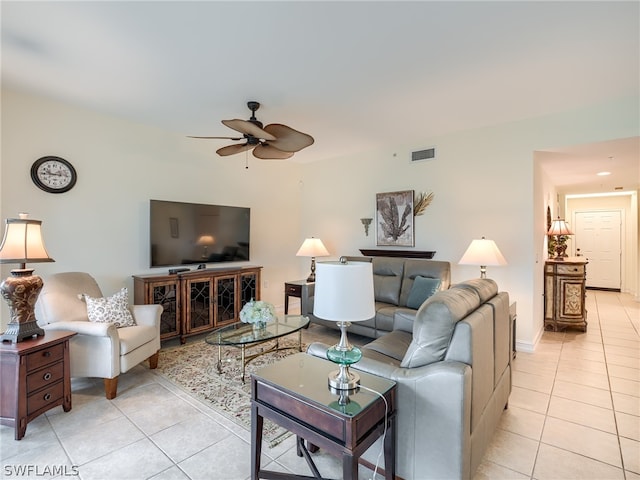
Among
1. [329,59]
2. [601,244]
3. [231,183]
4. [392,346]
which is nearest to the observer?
[329,59]

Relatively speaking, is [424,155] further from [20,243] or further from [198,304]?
[20,243]

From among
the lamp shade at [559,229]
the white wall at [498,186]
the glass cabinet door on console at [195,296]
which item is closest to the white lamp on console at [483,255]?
the white wall at [498,186]

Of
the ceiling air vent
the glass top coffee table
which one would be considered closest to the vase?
the glass top coffee table

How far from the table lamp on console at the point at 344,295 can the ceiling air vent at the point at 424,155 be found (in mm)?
3593

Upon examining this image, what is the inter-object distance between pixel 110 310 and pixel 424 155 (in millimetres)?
4278

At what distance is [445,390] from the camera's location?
1.55 m

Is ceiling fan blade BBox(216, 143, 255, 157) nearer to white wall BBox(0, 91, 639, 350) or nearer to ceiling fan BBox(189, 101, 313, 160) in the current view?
ceiling fan BBox(189, 101, 313, 160)

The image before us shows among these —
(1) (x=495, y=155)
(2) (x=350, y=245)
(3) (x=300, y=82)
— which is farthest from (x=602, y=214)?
(3) (x=300, y=82)

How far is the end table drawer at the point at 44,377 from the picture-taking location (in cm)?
227

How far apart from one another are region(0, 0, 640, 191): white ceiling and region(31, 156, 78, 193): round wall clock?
0.66 metres

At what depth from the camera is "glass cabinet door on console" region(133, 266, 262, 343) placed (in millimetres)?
3913

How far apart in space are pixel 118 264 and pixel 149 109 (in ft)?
6.12

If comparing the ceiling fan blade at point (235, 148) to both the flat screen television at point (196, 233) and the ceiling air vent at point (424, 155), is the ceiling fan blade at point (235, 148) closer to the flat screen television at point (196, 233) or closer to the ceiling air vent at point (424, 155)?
the flat screen television at point (196, 233)

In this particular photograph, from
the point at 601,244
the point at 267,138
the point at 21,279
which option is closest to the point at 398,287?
the point at 267,138
